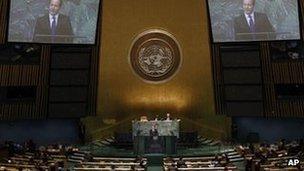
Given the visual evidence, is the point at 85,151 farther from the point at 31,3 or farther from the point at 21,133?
the point at 31,3

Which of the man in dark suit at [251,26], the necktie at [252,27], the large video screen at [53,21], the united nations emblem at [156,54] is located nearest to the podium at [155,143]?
the united nations emblem at [156,54]

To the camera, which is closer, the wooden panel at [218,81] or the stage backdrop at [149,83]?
the wooden panel at [218,81]

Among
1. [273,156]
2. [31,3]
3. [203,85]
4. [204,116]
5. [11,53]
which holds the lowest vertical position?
[273,156]

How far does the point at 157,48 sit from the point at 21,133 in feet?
31.0

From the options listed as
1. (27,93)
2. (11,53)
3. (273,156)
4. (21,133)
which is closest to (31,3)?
(11,53)

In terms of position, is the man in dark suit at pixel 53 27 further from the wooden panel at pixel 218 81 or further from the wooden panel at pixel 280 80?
the wooden panel at pixel 280 80

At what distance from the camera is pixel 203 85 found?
88.3 ft

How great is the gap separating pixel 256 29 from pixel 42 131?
1368cm

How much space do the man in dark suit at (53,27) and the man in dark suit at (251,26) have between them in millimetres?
9458

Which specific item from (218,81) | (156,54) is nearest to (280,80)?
(218,81)

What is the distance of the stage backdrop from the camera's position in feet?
87.9

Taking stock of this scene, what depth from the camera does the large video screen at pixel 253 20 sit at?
24469mm

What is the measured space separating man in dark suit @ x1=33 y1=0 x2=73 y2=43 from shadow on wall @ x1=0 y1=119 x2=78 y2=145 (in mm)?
5015

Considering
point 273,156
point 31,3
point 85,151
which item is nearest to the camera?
point 273,156
